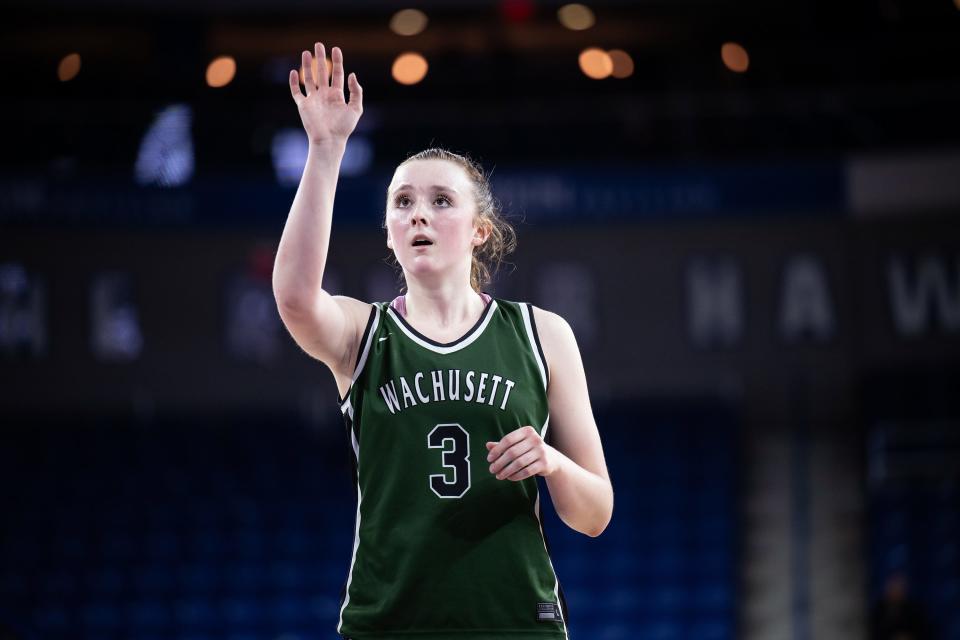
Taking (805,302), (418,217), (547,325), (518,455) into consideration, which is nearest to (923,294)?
(805,302)

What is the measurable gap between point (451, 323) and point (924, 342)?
11.7m

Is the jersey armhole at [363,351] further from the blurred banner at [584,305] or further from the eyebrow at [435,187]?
the blurred banner at [584,305]

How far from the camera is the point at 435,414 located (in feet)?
7.95

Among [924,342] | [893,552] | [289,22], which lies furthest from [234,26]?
[893,552]

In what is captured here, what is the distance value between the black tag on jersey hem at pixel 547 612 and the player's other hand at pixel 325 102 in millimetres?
Result: 987

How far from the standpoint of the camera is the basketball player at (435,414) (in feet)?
7.70

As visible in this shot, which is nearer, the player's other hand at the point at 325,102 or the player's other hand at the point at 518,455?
the player's other hand at the point at 518,455

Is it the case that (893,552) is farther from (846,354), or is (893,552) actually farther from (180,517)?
(180,517)

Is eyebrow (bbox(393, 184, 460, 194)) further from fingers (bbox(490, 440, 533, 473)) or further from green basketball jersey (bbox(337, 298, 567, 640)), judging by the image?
fingers (bbox(490, 440, 533, 473))

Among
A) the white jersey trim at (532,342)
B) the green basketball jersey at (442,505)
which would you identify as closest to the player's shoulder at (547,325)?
the white jersey trim at (532,342)

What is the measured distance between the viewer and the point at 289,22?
632 inches

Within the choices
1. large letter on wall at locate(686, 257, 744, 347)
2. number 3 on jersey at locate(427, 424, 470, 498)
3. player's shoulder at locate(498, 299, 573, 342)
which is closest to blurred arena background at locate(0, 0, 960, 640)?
large letter on wall at locate(686, 257, 744, 347)

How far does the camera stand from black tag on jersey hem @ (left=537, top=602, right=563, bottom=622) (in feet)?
7.86

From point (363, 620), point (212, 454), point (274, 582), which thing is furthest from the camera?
point (212, 454)
